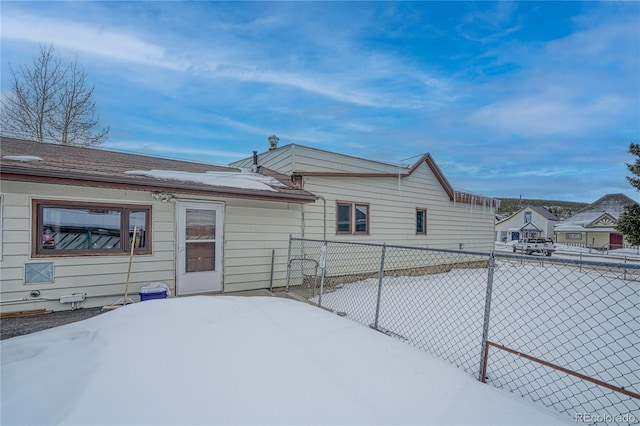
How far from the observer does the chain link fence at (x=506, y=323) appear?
8.65 feet

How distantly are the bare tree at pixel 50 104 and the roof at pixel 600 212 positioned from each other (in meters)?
41.9

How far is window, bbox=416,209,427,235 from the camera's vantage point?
10062mm

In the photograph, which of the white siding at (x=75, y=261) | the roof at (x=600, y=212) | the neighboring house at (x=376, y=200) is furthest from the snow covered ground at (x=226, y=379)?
the roof at (x=600, y=212)

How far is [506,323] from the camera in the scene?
5.32 m

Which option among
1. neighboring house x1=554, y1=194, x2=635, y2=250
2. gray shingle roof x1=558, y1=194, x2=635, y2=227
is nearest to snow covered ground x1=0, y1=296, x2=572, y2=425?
neighboring house x1=554, y1=194, x2=635, y2=250

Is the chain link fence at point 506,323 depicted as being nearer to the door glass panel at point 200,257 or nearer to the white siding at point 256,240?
the white siding at point 256,240

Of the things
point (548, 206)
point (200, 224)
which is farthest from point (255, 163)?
point (548, 206)

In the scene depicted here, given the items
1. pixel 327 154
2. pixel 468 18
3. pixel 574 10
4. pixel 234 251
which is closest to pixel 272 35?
pixel 327 154

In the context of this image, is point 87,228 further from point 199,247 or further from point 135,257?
point 199,247

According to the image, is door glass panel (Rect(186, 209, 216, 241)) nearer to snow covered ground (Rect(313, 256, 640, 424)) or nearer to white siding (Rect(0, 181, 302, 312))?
white siding (Rect(0, 181, 302, 312))

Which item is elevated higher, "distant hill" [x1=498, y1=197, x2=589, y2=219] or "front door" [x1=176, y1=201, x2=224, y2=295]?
"distant hill" [x1=498, y1=197, x2=589, y2=219]

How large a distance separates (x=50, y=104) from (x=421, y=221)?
50.1ft

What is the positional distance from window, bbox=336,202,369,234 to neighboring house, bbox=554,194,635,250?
31.2m

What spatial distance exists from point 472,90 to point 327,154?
992 centimetres
